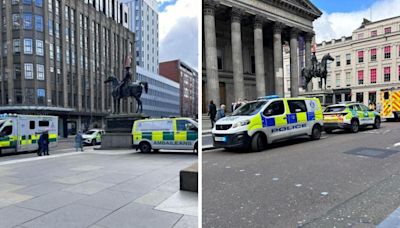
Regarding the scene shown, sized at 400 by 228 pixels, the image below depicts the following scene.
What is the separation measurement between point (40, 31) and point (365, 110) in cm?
885

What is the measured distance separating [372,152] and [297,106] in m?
1.59

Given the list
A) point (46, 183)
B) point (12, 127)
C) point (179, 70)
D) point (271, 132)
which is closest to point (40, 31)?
point (12, 127)

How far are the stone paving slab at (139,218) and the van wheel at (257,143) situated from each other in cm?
246

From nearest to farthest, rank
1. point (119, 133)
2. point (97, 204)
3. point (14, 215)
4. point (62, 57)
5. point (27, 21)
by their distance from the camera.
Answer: point (14, 215), point (97, 204), point (27, 21), point (119, 133), point (62, 57)

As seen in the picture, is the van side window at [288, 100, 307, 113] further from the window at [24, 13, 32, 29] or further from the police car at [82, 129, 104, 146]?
the police car at [82, 129, 104, 146]

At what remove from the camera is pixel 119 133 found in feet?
36.0

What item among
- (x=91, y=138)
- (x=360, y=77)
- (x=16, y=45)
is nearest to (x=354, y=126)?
(x=360, y=77)

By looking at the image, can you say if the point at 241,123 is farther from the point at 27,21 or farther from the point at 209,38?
the point at 27,21

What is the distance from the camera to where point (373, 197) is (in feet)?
7.53

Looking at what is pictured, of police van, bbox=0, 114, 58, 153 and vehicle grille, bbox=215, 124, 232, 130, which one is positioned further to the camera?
police van, bbox=0, 114, 58, 153

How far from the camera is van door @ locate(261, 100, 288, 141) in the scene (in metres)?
4.84

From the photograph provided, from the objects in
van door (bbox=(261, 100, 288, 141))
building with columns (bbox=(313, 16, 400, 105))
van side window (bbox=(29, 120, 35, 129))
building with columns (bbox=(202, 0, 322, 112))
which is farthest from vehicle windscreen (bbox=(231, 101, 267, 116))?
van side window (bbox=(29, 120, 35, 129))

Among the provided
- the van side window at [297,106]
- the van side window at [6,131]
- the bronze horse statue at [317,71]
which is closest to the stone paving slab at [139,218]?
the van side window at [297,106]

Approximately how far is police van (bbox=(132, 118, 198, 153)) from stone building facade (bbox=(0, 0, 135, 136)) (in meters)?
2.28
